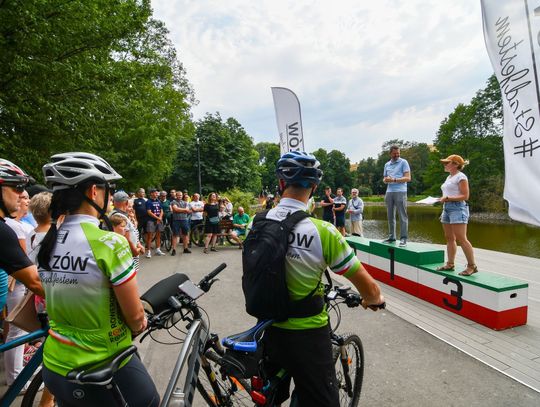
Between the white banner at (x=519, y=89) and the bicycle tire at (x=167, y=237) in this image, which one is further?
the bicycle tire at (x=167, y=237)

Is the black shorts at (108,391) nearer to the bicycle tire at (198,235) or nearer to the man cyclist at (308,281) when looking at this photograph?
the man cyclist at (308,281)

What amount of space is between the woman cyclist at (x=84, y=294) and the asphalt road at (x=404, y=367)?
6.37 ft

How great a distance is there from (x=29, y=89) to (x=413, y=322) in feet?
31.0

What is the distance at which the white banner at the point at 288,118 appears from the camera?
950cm

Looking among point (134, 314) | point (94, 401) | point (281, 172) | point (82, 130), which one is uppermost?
point (82, 130)

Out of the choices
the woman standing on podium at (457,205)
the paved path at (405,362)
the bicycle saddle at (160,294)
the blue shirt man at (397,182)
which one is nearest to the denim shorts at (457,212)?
the woman standing on podium at (457,205)

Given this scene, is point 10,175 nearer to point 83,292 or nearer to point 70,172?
point 70,172

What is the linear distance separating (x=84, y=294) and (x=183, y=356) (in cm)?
66

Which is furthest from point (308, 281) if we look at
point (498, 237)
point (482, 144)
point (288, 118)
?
point (482, 144)

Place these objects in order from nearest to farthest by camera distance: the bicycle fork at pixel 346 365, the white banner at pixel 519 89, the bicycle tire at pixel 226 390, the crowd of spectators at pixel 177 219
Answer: the bicycle tire at pixel 226 390, the white banner at pixel 519 89, the bicycle fork at pixel 346 365, the crowd of spectators at pixel 177 219

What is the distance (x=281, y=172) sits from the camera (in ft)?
6.81

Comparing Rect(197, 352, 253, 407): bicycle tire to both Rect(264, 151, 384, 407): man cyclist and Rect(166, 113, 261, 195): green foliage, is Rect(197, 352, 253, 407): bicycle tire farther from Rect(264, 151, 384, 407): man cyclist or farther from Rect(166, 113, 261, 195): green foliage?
Rect(166, 113, 261, 195): green foliage

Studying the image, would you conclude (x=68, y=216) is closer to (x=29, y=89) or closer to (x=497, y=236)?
(x=29, y=89)

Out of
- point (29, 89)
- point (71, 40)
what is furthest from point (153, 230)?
point (71, 40)
